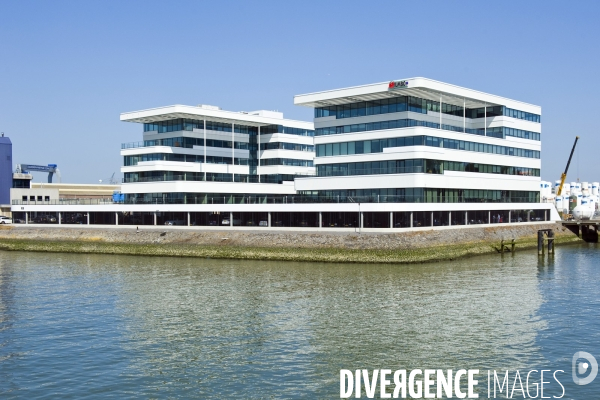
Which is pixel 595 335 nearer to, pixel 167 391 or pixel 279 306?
pixel 279 306

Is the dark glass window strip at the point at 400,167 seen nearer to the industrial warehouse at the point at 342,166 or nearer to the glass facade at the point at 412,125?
the industrial warehouse at the point at 342,166

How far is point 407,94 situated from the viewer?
83125mm

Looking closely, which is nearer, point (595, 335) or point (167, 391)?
point (167, 391)

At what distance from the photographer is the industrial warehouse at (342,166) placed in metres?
81.2

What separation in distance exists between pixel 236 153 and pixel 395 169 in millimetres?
39015

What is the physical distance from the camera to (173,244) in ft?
271

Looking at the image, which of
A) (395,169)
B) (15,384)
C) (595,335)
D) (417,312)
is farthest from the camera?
(395,169)

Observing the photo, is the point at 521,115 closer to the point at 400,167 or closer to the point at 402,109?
the point at 402,109

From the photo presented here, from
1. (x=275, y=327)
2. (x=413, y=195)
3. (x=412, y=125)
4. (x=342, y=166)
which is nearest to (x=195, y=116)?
(x=342, y=166)

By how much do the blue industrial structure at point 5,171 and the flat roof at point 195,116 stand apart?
4112cm

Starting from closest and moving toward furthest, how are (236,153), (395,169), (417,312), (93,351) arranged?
(93,351) → (417,312) → (395,169) → (236,153)

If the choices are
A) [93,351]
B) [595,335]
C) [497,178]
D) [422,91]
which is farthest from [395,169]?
[93,351]
